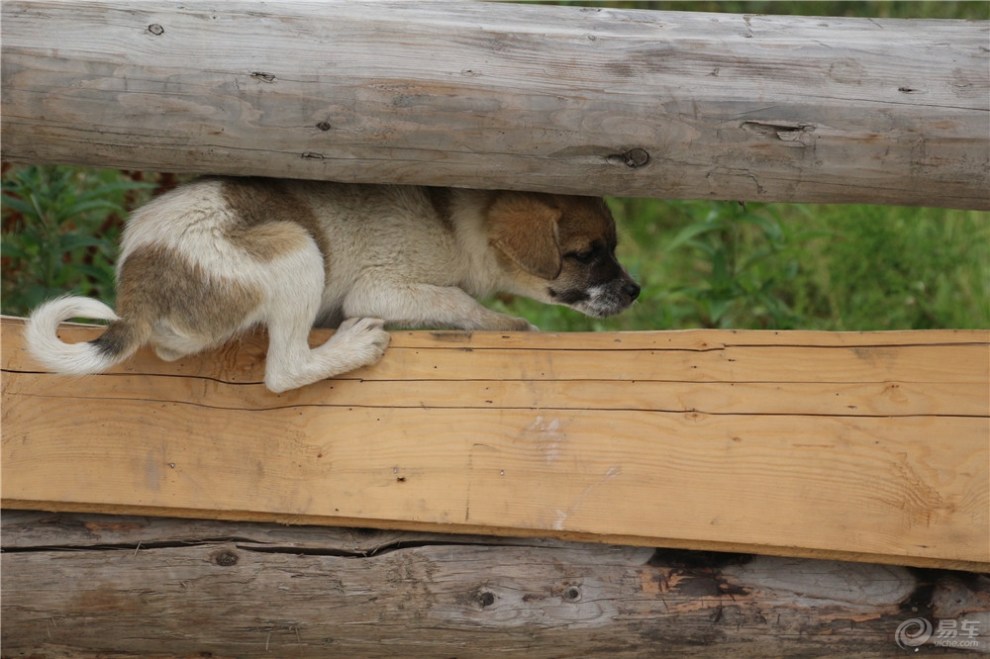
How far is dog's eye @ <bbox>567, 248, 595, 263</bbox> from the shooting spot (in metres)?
3.53

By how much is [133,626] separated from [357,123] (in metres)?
1.76

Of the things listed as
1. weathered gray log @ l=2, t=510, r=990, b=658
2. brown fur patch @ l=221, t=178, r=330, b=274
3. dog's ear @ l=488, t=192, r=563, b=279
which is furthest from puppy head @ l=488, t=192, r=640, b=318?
weathered gray log @ l=2, t=510, r=990, b=658

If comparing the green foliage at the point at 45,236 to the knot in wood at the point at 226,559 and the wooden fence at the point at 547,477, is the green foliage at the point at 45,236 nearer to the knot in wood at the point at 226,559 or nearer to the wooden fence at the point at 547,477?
the wooden fence at the point at 547,477

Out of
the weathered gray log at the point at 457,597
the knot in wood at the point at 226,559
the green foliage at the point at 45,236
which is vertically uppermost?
the green foliage at the point at 45,236

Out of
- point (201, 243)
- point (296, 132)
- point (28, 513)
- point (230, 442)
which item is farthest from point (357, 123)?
point (28, 513)

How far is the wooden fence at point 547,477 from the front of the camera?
2945 millimetres

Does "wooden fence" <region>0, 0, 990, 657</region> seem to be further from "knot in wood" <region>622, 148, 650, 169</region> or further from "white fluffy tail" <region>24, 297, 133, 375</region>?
"white fluffy tail" <region>24, 297, 133, 375</region>

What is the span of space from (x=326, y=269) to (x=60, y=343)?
863 millimetres

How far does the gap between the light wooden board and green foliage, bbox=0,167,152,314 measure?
81 cm

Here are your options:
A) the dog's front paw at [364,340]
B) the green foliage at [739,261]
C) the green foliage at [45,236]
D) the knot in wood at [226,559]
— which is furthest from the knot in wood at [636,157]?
the green foliage at [45,236]

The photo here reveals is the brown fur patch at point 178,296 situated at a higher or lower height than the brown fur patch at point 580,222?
lower

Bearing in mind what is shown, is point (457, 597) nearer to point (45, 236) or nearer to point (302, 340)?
point (302, 340)

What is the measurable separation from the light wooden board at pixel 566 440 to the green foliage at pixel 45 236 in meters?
0.81

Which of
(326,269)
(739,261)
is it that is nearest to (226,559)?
(326,269)
